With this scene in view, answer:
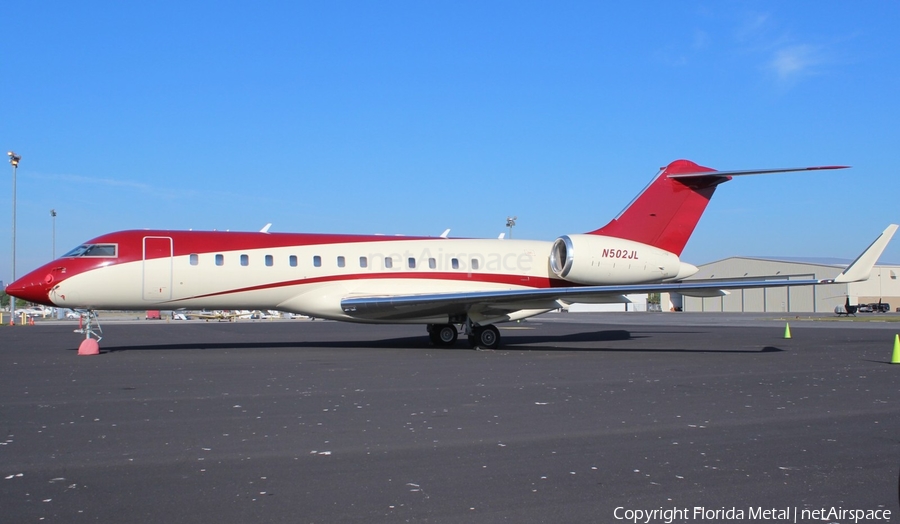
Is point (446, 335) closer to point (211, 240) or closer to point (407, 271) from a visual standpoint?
point (407, 271)

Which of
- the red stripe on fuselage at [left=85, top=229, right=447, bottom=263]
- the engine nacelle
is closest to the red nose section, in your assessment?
the red stripe on fuselage at [left=85, top=229, right=447, bottom=263]

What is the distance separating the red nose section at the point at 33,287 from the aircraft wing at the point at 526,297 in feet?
22.7

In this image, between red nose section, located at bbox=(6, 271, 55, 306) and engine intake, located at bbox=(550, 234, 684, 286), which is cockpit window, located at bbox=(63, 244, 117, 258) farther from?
engine intake, located at bbox=(550, 234, 684, 286)

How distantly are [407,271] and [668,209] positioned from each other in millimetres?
8147

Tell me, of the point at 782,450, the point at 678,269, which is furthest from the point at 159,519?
the point at 678,269

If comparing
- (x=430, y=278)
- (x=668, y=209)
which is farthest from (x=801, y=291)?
(x=430, y=278)

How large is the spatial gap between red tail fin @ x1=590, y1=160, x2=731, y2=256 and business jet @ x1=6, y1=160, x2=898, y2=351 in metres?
0.03

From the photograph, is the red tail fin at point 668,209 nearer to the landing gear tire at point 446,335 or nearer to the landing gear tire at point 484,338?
the landing gear tire at point 484,338

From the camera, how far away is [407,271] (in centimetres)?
2056

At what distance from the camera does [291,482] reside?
18.4 feet

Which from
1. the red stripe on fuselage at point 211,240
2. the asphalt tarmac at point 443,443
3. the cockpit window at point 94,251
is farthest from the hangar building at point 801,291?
the cockpit window at point 94,251

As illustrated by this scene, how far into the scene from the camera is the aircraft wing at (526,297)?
637 inches

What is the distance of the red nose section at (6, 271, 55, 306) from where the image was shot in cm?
1733

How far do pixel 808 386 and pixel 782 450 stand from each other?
522 cm
